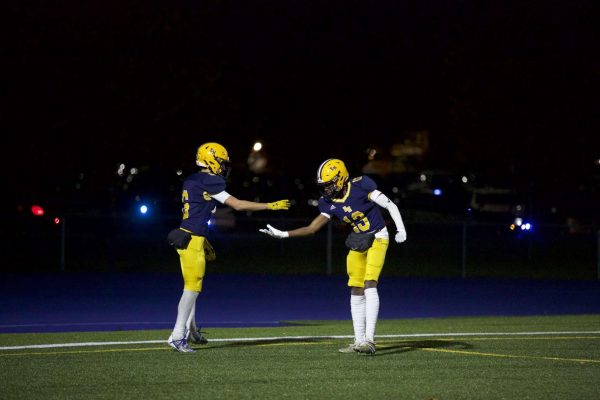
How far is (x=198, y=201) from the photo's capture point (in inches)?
598

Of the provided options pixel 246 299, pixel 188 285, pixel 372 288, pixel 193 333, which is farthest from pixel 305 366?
pixel 246 299

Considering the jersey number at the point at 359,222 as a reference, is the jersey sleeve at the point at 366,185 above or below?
above

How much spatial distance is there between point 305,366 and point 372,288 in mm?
1727

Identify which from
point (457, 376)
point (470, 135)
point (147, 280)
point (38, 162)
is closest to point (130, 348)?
point (457, 376)

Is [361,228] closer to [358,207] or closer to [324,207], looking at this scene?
[358,207]

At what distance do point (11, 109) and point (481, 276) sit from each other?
20201 millimetres

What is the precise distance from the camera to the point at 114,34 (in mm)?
51531

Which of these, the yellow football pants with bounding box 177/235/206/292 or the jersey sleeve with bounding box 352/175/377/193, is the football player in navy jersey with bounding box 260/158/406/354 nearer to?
the jersey sleeve with bounding box 352/175/377/193

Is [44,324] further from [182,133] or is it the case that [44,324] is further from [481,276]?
[182,133]

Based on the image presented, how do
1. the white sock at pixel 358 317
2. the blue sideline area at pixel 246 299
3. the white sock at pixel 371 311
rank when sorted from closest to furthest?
1. the white sock at pixel 371 311
2. the white sock at pixel 358 317
3. the blue sideline area at pixel 246 299

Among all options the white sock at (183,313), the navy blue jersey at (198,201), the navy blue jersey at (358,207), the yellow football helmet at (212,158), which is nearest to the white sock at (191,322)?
the white sock at (183,313)

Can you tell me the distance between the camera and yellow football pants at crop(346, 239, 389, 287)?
15.3 meters

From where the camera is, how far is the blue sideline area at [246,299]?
2225 cm

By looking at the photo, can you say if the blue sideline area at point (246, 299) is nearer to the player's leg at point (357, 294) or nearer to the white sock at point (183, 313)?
the white sock at point (183, 313)
